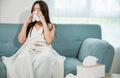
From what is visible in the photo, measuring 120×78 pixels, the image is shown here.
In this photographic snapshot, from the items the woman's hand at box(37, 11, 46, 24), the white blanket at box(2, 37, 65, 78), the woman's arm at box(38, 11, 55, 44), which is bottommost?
the white blanket at box(2, 37, 65, 78)

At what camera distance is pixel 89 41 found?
9.50 ft

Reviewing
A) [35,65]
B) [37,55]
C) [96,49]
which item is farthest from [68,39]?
[35,65]

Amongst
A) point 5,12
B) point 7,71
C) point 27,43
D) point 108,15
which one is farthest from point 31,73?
point 108,15

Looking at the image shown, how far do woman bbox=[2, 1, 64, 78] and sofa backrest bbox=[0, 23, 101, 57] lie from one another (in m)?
0.20

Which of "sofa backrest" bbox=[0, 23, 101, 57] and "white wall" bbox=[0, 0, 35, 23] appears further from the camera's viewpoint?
"white wall" bbox=[0, 0, 35, 23]

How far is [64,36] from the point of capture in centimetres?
311

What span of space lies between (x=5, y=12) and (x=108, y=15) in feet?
4.68

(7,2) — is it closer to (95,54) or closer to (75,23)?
(75,23)

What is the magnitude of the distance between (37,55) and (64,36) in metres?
0.70

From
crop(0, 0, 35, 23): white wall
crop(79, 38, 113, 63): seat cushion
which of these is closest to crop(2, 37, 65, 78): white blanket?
crop(79, 38, 113, 63): seat cushion

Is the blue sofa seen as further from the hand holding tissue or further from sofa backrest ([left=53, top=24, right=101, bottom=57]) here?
the hand holding tissue

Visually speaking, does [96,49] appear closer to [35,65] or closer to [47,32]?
[47,32]

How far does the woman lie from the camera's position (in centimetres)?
239

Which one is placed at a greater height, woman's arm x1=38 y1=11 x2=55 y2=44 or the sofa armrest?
woman's arm x1=38 y1=11 x2=55 y2=44
